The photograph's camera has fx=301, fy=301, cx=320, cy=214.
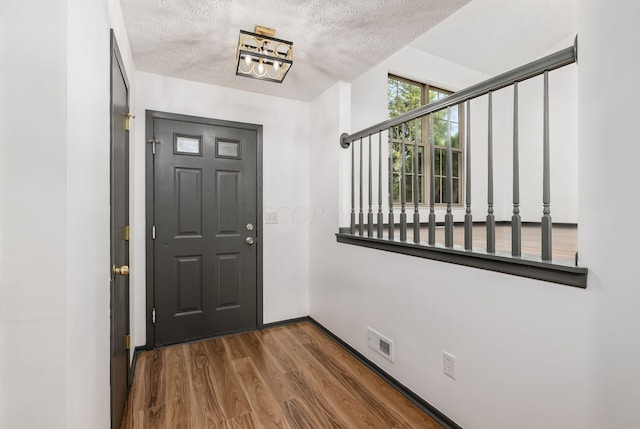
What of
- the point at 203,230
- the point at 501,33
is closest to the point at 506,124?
the point at 501,33

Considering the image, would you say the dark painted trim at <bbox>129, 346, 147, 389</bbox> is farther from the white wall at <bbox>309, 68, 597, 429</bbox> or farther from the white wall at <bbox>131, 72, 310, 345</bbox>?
the white wall at <bbox>309, 68, 597, 429</bbox>

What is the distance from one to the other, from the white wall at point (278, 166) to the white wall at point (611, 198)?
225 cm

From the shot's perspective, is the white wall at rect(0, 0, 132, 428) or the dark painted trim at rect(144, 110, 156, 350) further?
the dark painted trim at rect(144, 110, 156, 350)

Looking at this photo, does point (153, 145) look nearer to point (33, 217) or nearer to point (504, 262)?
point (33, 217)

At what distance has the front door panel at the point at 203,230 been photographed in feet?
8.87

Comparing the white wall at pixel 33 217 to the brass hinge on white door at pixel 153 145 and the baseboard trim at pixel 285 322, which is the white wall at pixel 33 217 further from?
the baseboard trim at pixel 285 322

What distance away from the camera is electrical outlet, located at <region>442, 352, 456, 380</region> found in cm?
167

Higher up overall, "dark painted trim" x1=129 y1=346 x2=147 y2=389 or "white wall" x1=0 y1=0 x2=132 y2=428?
"white wall" x1=0 y1=0 x2=132 y2=428

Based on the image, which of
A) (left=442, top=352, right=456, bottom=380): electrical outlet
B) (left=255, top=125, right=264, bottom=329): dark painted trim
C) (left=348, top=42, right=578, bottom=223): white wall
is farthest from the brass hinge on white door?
(left=442, top=352, right=456, bottom=380): electrical outlet

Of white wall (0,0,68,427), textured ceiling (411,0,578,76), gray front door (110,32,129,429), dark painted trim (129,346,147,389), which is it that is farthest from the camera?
textured ceiling (411,0,578,76)

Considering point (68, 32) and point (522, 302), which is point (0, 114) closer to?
point (68, 32)

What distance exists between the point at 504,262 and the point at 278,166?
235 centimetres

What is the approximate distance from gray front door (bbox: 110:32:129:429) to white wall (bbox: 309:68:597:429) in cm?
166

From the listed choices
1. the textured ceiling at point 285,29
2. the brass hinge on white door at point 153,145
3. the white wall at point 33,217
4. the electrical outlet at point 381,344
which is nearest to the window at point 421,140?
the textured ceiling at point 285,29
